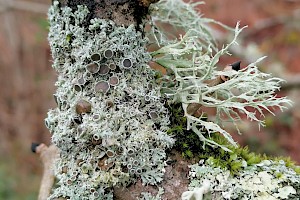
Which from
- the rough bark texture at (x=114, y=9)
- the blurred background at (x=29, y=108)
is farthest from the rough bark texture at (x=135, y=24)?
the blurred background at (x=29, y=108)

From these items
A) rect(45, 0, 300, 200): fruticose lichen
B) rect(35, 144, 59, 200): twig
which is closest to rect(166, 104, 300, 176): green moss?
rect(45, 0, 300, 200): fruticose lichen

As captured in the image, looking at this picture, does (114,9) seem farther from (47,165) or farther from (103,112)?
(47,165)

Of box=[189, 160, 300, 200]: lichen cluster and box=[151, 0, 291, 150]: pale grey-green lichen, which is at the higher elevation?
box=[151, 0, 291, 150]: pale grey-green lichen

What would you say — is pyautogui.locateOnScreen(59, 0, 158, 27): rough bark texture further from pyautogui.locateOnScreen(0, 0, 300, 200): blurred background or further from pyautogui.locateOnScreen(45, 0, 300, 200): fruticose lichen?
pyautogui.locateOnScreen(0, 0, 300, 200): blurred background

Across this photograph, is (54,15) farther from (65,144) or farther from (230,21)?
(230,21)

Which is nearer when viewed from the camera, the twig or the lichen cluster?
the lichen cluster

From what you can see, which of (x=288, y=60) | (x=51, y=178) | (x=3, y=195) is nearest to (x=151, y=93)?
(x=51, y=178)
